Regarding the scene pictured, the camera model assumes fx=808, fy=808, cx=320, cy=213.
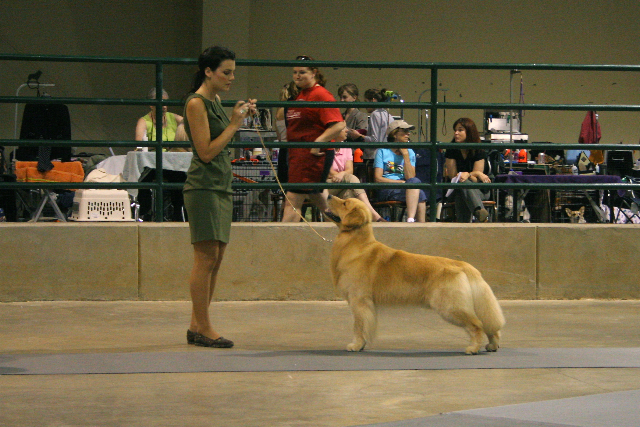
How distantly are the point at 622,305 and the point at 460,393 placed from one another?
367cm

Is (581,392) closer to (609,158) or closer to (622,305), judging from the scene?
(622,305)

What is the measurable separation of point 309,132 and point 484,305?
2998 mm

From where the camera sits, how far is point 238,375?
4.52 m

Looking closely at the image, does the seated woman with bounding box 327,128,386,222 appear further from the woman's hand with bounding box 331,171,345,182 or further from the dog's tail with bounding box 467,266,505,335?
the dog's tail with bounding box 467,266,505,335

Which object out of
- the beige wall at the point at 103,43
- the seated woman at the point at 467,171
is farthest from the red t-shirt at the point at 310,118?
the beige wall at the point at 103,43

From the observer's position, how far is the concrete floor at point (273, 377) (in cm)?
375

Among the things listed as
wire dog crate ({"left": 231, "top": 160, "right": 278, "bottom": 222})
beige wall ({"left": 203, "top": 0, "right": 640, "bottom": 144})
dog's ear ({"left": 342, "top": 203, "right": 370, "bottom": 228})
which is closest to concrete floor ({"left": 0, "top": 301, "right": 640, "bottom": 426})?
dog's ear ({"left": 342, "top": 203, "right": 370, "bottom": 228})

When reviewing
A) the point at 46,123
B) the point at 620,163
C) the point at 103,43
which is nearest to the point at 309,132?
the point at 46,123

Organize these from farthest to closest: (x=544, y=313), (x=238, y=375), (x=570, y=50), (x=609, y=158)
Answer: (x=570, y=50) → (x=609, y=158) → (x=544, y=313) → (x=238, y=375)

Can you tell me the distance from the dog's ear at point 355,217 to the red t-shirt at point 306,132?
7.47 feet

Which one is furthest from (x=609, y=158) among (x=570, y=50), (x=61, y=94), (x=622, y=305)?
(x=61, y=94)

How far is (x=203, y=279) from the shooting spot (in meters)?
5.29

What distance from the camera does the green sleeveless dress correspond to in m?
5.20

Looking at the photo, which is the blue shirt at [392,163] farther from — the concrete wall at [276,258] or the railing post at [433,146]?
the concrete wall at [276,258]
